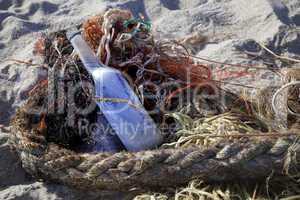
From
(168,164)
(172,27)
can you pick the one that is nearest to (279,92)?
(168,164)

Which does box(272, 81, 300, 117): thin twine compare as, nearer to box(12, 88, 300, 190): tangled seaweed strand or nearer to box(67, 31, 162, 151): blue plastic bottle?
box(12, 88, 300, 190): tangled seaweed strand

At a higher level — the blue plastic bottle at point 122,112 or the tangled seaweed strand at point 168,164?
the blue plastic bottle at point 122,112

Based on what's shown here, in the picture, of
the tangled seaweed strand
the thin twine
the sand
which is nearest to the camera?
the tangled seaweed strand

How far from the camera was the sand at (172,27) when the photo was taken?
2.70m

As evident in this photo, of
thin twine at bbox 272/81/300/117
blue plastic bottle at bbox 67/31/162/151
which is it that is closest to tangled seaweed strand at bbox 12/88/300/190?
blue plastic bottle at bbox 67/31/162/151

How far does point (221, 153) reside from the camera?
70.1 inches

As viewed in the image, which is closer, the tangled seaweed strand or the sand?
the tangled seaweed strand

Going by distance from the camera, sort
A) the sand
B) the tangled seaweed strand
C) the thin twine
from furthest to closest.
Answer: the sand → the thin twine → the tangled seaweed strand

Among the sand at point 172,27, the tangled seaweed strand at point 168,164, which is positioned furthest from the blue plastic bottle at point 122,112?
the sand at point 172,27

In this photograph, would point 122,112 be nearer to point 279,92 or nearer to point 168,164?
point 168,164

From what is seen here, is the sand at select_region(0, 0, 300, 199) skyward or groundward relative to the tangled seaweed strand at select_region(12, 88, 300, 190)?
skyward

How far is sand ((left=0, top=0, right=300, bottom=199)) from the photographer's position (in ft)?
8.84

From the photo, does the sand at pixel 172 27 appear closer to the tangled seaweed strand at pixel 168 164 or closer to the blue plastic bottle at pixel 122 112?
the tangled seaweed strand at pixel 168 164

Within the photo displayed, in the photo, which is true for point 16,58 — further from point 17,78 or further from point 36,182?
point 36,182
